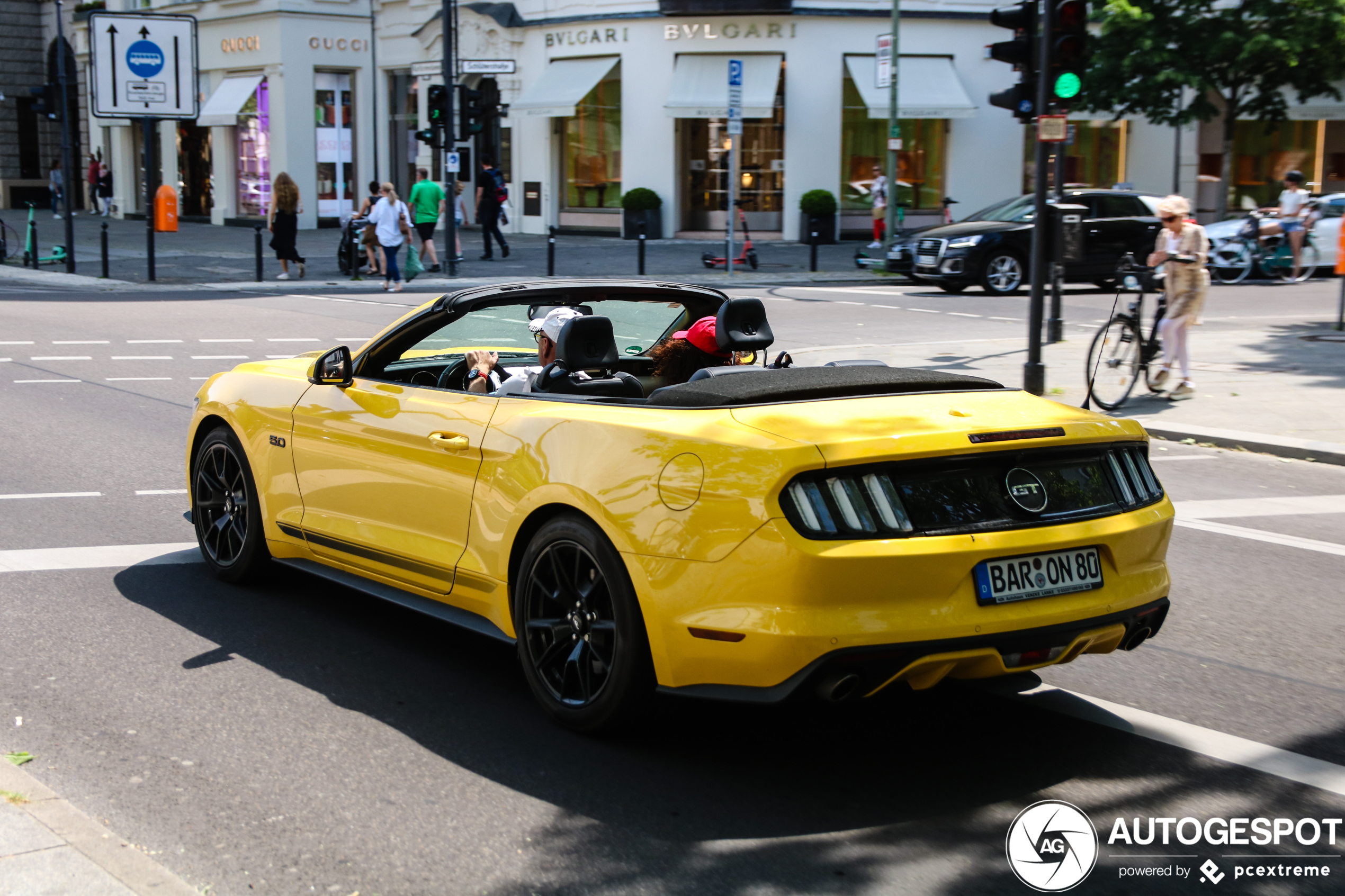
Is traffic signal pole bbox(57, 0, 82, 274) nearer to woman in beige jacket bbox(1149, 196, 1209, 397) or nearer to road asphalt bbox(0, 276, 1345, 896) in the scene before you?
woman in beige jacket bbox(1149, 196, 1209, 397)

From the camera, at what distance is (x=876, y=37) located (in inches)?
1387

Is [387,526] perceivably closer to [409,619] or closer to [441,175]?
[409,619]

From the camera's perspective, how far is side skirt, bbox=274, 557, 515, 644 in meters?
4.89

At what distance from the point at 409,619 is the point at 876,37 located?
31.8 metres

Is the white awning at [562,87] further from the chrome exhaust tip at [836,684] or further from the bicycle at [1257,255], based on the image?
the chrome exhaust tip at [836,684]

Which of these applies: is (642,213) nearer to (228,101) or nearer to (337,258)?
(337,258)

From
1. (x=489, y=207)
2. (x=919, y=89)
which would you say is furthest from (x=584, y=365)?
(x=919, y=89)

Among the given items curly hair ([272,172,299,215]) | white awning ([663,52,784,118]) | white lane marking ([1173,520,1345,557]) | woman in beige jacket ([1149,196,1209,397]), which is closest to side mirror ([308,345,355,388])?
white lane marking ([1173,520,1345,557])

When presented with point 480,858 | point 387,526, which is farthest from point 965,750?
point 387,526

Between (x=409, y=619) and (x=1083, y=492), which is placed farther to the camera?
(x=409, y=619)

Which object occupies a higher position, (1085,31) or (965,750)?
(1085,31)

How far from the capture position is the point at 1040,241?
501 inches

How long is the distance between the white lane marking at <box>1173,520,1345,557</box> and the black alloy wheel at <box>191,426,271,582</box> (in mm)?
4527

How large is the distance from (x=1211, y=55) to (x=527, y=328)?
28778 millimetres
